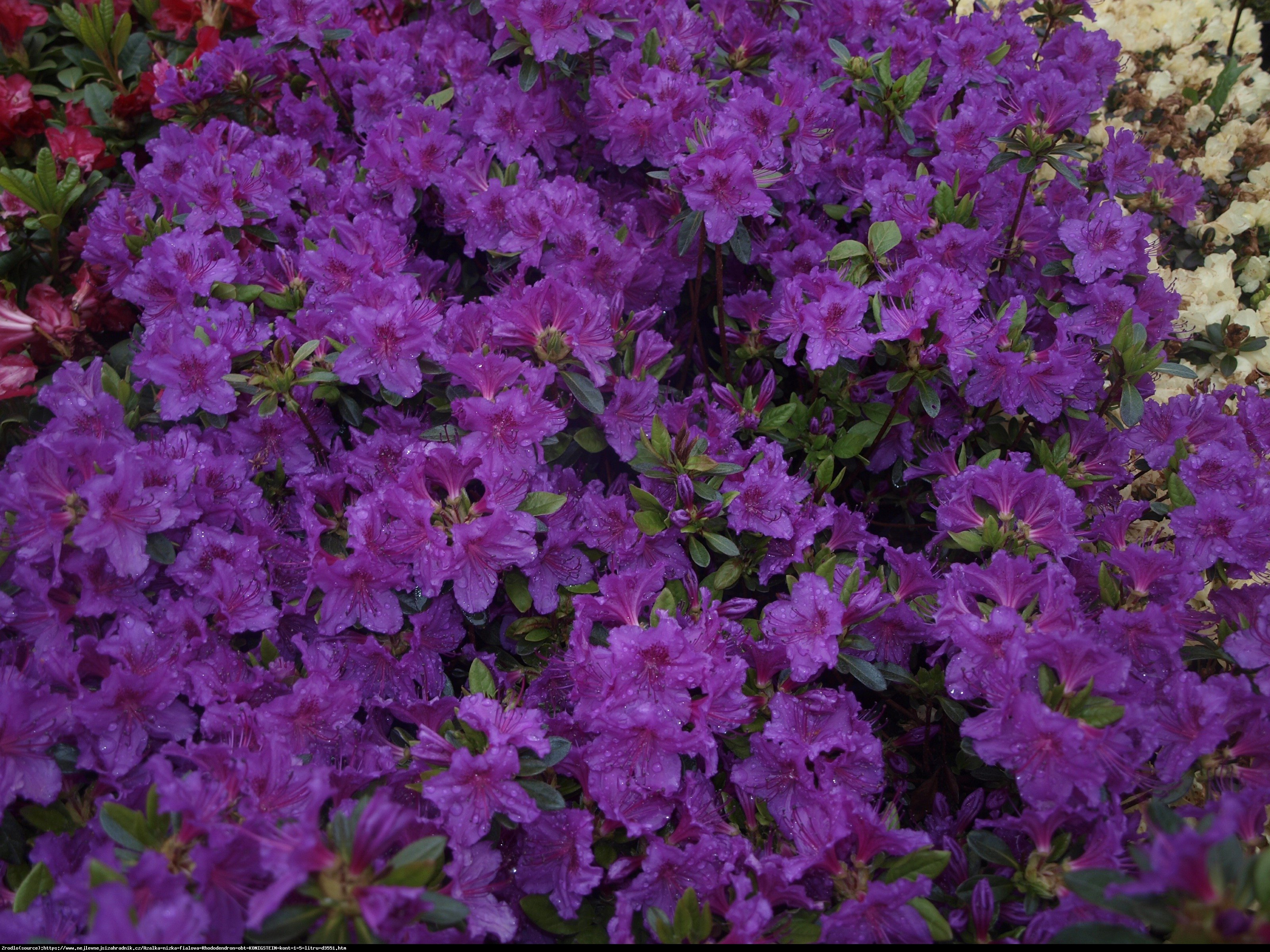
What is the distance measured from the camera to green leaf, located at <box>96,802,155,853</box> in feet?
4.48

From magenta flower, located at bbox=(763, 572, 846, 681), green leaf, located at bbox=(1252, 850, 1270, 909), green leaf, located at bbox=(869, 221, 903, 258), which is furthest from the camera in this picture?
green leaf, located at bbox=(869, 221, 903, 258)

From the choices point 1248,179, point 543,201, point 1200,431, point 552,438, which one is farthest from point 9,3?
point 1248,179

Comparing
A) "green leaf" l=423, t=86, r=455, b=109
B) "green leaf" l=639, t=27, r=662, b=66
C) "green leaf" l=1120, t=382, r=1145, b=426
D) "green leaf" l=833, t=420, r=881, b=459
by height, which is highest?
"green leaf" l=639, t=27, r=662, b=66

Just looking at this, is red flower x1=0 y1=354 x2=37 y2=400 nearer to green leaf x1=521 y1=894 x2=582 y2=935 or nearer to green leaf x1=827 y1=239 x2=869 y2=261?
green leaf x1=521 y1=894 x2=582 y2=935

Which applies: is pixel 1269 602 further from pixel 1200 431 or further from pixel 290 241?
pixel 290 241

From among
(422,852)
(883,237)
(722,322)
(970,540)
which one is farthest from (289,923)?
(883,237)

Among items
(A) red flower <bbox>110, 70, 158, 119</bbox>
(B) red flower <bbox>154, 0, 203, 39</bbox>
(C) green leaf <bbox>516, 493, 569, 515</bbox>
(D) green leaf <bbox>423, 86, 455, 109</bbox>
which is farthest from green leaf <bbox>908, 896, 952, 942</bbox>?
(B) red flower <bbox>154, 0, 203, 39</bbox>

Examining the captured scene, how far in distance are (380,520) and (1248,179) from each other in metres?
2.81

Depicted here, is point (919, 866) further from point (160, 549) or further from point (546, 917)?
point (160, 549)

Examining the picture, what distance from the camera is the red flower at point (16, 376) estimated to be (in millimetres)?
2154

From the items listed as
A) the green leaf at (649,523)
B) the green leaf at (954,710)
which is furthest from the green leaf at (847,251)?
the green leaf at (954,710)

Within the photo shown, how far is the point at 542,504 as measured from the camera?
1.77 m

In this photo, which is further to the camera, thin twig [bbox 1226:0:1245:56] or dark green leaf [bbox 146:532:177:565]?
thin twig [bbox 1226:0:1245:56]

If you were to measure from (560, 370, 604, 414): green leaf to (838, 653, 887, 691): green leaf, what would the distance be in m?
0.69
